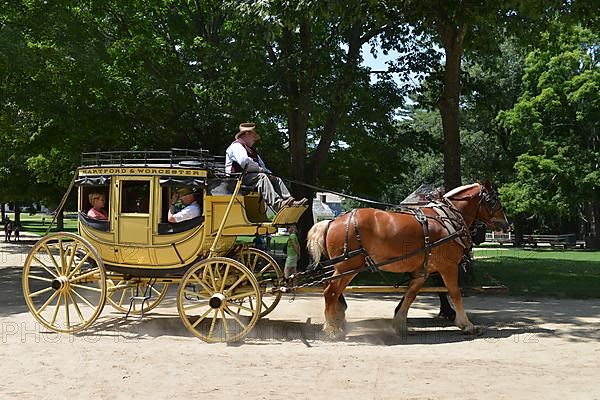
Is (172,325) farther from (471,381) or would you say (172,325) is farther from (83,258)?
(471,381)

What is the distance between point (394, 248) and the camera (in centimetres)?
981

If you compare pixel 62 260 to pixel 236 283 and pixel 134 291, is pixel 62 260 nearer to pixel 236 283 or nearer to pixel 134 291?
pixel 134 291

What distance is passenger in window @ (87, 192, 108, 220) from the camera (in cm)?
1040

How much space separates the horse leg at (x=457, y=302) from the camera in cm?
990

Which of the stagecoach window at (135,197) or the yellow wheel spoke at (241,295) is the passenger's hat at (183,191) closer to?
the stagecoach window at (135,197)

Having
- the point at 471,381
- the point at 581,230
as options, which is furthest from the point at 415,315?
the point at 581,230

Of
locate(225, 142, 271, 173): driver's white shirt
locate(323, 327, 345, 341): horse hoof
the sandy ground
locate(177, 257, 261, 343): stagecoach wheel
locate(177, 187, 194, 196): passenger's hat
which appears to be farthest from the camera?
locate(177, 187, 194, 196): passenger's hat

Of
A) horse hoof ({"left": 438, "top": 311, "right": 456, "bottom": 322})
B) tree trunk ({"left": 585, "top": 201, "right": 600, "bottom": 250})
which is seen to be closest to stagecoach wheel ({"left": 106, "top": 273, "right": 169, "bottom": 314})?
horse hoof ({"left": 438, "top": 311, "right": 456, "bottom": 322})

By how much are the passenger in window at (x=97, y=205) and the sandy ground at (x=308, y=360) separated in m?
1.70

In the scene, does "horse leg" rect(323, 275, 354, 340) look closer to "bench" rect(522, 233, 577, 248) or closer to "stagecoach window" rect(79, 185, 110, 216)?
"stagecoach window" rect(79, 185, 110, 216)

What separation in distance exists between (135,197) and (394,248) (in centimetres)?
395

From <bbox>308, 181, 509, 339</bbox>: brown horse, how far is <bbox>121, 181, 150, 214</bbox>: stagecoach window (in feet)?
8.46

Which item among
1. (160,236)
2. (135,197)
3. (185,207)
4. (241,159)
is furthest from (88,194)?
(241,159)

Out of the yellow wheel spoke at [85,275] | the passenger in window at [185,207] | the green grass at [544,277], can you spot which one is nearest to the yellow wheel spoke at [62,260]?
the yellow wheel spoke at [85,275]
